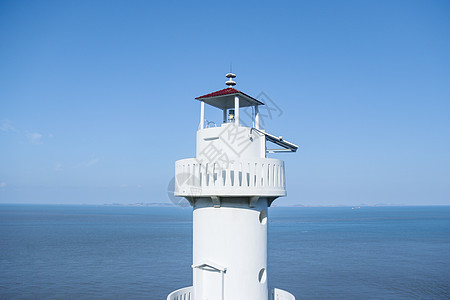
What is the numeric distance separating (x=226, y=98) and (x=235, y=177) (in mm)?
3275

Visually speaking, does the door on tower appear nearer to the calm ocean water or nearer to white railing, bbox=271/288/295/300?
white railing, bbox=271/288/295/300

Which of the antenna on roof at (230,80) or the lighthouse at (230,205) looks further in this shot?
the antenna on roof at (230,80)

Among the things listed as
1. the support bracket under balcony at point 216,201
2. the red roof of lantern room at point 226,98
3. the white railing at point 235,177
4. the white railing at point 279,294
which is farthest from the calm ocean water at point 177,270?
the white railing at point 235,177

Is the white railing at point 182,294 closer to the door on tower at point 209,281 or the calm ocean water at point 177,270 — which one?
the door on tower at point 209,281

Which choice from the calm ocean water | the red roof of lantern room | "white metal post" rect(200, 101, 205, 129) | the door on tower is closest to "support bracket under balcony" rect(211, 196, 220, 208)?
the door on tower

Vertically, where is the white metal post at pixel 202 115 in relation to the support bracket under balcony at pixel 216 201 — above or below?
above

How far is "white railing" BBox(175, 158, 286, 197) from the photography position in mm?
9820

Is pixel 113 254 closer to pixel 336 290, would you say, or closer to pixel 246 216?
pixel 336 290

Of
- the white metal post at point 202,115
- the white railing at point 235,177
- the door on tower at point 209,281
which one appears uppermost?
the white metal post at point 202,115

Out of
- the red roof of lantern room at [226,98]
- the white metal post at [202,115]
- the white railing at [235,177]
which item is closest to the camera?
the white railing at [235,177]

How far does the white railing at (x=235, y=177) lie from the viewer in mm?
9820

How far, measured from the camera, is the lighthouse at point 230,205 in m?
9.93

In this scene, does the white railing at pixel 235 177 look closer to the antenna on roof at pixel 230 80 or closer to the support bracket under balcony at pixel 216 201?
the support bracket under balcony at pixel 216 201

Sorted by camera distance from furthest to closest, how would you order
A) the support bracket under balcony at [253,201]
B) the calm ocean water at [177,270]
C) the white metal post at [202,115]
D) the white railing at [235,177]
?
1. the calm ocean water at [177,270]
2. the white metal post at [202,115]
3. the support bracket under balcony at [253,201]
4. the white railing at [235,177]
